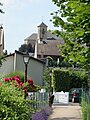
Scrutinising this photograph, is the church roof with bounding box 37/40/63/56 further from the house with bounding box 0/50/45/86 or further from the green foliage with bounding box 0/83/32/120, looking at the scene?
the green foliage with bounding box 0/83/32/120

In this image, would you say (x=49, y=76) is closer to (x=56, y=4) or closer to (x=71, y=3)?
(x=56, y=4)

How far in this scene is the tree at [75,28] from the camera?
35.8ft

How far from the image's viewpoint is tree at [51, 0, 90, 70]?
10.9 metres

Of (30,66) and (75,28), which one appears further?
(30,66)

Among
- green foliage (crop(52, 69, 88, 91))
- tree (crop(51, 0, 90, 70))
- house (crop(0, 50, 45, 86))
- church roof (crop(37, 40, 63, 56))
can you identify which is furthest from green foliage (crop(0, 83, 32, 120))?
church roof (crop(37, 40, 63, 56))

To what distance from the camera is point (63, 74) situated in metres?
59.5

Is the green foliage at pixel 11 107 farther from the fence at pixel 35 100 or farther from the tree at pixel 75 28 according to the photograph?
the fence at pixel 35 100

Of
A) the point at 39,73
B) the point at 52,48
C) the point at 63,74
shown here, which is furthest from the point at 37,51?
the point at 63,74

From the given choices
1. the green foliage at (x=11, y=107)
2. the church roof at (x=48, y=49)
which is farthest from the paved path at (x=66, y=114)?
the church roof at (x=48, y=49)

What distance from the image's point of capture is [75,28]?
42.2 feet

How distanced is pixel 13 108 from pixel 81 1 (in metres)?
3.16

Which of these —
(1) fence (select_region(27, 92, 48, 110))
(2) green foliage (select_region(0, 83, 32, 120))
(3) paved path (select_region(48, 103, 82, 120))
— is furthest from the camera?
(3) paved path (select_region(48, 103, 82, 120))

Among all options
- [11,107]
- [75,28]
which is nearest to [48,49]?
[75,28]

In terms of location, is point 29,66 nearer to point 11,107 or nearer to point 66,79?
point 66,79
